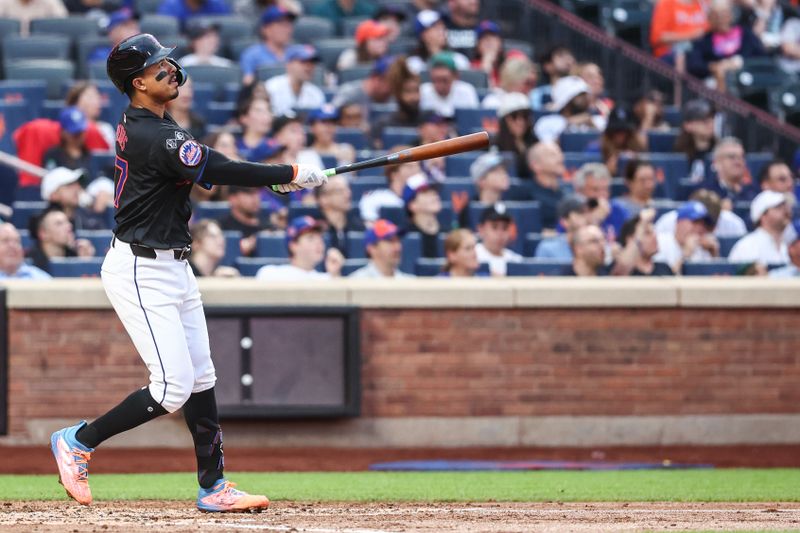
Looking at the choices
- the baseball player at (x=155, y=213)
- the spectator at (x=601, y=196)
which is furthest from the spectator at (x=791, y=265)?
the baseball player at (x=155, y=213)

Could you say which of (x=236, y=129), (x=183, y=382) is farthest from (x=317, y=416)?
(x=183, y=382)

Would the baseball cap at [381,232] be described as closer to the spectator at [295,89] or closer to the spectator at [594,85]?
the spectator at [295,89]

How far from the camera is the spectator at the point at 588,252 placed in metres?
10.0

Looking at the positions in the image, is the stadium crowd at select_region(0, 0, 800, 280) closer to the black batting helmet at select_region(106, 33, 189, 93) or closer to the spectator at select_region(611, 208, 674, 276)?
the spectator at select_region(611, 208, 674, 276)

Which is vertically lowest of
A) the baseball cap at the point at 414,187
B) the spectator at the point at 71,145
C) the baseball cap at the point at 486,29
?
the baseball cap at the point at 414,187

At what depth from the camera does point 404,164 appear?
10703 millimetres

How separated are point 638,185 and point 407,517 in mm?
5554

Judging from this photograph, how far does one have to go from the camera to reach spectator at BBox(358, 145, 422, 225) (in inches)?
431

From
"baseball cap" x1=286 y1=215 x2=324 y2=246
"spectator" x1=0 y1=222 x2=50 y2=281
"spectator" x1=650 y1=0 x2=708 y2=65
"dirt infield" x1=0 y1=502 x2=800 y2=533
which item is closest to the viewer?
"dirt infield" x1=0 y1=502 x2=800 y2=533

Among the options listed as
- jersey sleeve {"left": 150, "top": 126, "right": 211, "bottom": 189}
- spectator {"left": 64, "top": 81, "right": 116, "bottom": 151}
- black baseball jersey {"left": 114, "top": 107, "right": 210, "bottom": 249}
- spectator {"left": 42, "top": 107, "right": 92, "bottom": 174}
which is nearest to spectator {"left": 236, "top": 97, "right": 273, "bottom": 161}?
spectator {"left": 64, "top": 81, "right": 116, "bottom": 151}

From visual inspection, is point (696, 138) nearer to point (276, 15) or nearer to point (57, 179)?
point (276, 15)

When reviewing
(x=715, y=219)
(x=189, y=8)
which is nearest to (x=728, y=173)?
(x=715, y=219)

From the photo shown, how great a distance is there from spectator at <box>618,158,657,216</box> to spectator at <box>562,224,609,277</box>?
100 centimetres

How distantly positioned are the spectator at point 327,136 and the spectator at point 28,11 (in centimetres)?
329
